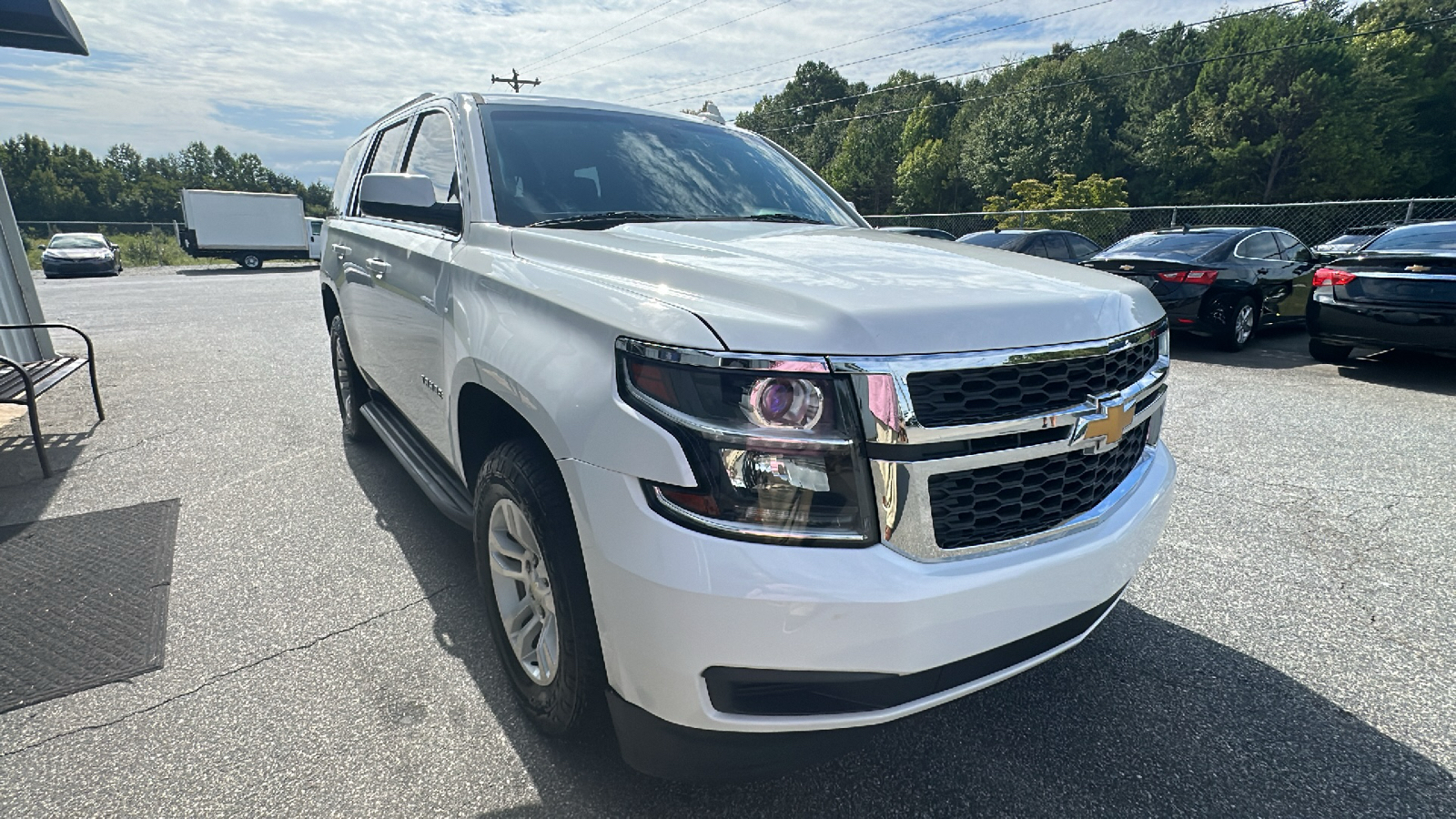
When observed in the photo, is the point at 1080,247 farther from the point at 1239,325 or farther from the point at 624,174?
the point at 624,174

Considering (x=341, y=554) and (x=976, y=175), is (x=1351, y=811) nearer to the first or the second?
(x=341, y=554)

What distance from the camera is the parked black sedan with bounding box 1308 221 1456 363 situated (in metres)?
6.44

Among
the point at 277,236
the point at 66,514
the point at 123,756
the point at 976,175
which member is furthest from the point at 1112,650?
the point at 976,175

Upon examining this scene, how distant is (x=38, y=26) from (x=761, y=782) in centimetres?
934

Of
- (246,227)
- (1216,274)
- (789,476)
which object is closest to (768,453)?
(789,476)

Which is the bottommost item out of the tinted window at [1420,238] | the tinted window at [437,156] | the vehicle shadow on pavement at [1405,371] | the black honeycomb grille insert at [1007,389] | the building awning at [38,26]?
the vehicle shadow on pavement at [1405,371]

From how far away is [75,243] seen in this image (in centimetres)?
2356

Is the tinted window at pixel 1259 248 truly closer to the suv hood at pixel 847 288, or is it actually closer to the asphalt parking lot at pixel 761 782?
the asphalt parking lot at pixel 761 782

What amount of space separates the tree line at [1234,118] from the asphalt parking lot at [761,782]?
3861cm

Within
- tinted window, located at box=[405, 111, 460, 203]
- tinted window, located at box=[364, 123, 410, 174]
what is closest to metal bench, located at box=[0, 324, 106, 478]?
tinted window, located at box=[364, 123, 410, 174]

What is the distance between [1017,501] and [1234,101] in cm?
5499

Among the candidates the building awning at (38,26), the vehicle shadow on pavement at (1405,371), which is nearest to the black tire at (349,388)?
the building awning at (38,26)

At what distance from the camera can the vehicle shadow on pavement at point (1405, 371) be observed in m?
6.96

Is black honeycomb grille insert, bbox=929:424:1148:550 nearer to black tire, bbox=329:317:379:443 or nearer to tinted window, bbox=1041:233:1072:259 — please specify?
black tire, bbox=329:317:379:443
